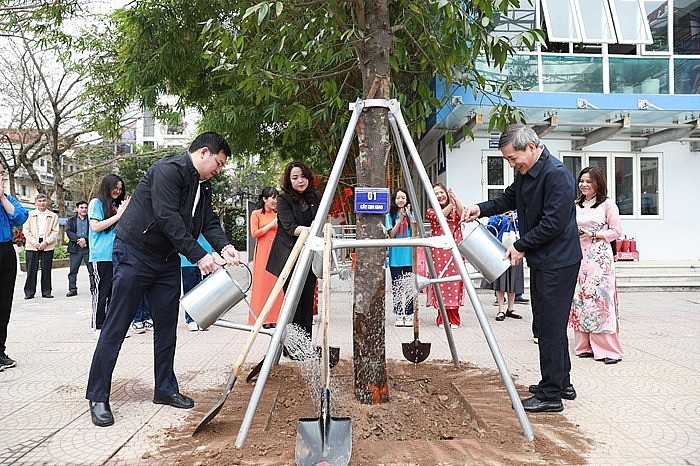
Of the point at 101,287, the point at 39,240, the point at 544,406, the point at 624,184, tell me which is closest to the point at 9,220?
the point at 101,287

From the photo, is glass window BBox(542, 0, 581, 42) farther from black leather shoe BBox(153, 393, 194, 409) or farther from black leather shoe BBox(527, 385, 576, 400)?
black leather shoe BBox(153, 393, 194, 409)

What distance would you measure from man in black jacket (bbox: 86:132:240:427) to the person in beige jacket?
7470 mm

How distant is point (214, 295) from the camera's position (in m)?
3.41

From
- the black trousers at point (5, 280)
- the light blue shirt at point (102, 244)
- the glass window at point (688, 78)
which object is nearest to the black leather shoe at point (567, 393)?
the black trousers at point (5, 280)

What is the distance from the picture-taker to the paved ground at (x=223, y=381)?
9.80 feet

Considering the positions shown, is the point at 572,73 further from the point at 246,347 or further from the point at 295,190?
the point at 246,347

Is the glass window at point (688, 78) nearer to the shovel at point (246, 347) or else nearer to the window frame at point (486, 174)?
the window frame at point (486, 174)

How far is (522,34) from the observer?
11.4ft

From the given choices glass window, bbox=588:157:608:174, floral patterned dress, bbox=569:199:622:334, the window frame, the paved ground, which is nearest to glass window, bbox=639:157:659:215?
glass window, bbox=588:157:608:174

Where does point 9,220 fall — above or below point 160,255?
above

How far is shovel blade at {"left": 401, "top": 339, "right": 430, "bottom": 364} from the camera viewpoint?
177 inches

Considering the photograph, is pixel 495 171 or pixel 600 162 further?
pixel 600 162

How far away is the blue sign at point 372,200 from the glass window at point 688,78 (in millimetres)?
11296

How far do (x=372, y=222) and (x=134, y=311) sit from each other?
1613 millimetres
